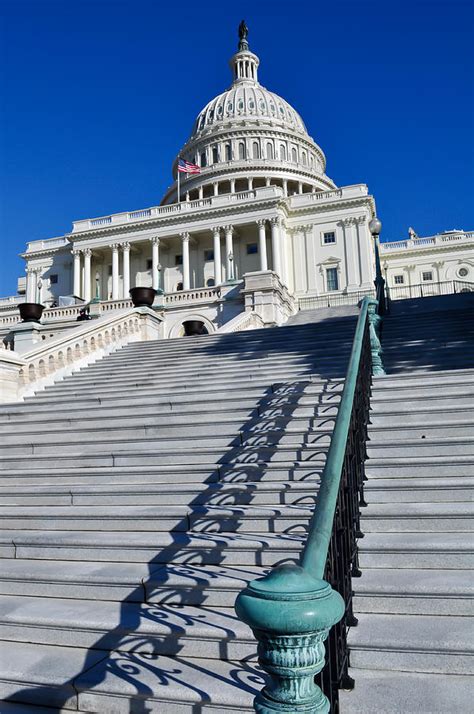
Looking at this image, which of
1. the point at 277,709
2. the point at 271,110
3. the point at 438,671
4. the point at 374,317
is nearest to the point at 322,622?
the point at 277,709

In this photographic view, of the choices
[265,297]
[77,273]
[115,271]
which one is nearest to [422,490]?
[265,297]

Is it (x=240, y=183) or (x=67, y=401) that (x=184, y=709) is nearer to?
(x=67, y=401)

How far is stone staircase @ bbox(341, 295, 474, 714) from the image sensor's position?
3.47 meters

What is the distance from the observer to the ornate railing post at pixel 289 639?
1.81m

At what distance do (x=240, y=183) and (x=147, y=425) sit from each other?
71944 millimetres

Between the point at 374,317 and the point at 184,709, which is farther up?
the point at 374,317

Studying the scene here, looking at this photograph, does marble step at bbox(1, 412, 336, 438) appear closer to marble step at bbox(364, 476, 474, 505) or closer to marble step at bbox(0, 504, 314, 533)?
marble step at bbox(364, 476, 474, 505)

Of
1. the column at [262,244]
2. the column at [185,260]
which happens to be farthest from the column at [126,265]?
the column at [262,244]

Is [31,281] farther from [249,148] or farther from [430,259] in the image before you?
[430,259]

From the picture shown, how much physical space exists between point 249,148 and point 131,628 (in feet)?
274

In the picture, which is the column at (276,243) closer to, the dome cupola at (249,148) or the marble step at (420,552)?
the dome cupola at (249,148)

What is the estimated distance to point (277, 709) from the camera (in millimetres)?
1816

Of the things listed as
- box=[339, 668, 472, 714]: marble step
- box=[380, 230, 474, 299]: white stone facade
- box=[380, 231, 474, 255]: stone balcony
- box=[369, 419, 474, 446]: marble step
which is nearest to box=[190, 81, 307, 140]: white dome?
box=[380, 231, 474, 255]: stone balcony

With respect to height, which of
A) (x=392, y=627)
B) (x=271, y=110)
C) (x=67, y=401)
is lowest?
(x=392, y=627)
